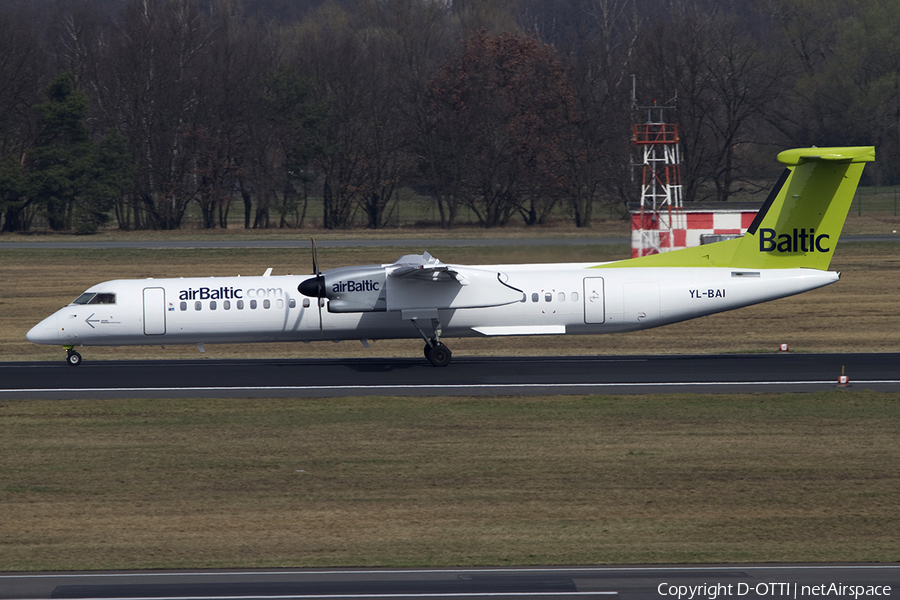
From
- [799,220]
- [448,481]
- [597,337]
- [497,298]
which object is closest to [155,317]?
[497,298]

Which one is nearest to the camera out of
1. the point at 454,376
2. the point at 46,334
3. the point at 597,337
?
the point at 454,376

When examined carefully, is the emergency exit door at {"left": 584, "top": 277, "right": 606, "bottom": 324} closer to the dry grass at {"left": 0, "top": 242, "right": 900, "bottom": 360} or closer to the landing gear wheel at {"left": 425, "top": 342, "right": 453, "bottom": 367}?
the dry grass at {"left": 0, "top": 242, "right": 900, "bottom": 360}

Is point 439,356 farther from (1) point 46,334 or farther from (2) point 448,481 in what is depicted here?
(1) point 46,334

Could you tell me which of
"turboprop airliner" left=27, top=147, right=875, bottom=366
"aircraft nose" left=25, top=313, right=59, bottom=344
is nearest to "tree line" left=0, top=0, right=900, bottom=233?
"turboprop airliner" left=27, top=147, right=875, bottom=366

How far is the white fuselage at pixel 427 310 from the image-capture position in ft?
83.0

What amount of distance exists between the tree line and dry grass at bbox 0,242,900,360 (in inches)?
894

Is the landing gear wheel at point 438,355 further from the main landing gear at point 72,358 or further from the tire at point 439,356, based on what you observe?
the main landing gear at point 72,358

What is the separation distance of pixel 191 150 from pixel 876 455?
2621 inches

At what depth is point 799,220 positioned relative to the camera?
83.4ft

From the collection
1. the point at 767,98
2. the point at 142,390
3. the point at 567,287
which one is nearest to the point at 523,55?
the point at 767,98

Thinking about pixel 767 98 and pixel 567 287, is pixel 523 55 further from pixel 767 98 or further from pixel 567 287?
pixel 567 287

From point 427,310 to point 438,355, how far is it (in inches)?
52.9

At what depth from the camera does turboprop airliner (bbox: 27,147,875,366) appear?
25.2 m

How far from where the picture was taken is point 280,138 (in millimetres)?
76062
